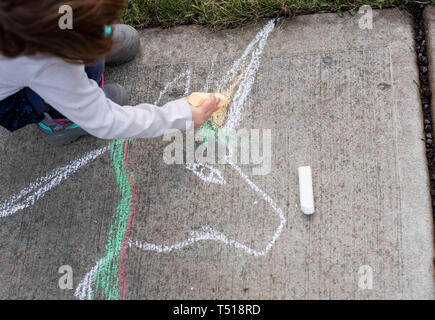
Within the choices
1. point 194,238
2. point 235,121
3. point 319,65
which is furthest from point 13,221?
point 319,65

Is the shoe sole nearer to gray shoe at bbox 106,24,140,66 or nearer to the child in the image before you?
the child

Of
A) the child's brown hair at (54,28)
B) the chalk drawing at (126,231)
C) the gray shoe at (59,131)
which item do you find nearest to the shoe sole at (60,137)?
the gray shoe at (59,131)

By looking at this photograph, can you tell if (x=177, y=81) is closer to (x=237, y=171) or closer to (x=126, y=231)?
(x=237, y=171)

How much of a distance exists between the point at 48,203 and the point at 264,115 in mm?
1053

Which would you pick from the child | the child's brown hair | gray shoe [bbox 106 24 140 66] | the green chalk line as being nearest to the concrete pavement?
the green chalk line

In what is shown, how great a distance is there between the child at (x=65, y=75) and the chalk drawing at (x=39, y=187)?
0.19m

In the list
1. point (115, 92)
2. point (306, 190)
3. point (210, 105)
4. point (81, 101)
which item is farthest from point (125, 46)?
point (306, 190)

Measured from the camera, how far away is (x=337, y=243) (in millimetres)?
1579

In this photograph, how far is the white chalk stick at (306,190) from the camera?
1598 millimetres

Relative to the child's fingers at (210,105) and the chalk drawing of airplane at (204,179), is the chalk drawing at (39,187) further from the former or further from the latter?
the child's fingers at (210,105)

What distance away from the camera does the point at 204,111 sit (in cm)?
163

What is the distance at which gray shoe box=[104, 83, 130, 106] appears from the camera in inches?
71.1

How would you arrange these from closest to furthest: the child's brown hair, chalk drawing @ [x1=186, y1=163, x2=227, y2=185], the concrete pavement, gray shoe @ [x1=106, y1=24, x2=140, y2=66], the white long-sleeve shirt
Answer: the child's brown hair, the white long-sleeve shirt, the concrete pavement, chalk drawing @ [x1=186, y1=163, x2=227, y2=185], gray shoe @ [x1=106, y1=24, x2=140, y2=66]

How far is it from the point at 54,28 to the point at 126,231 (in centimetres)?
94
